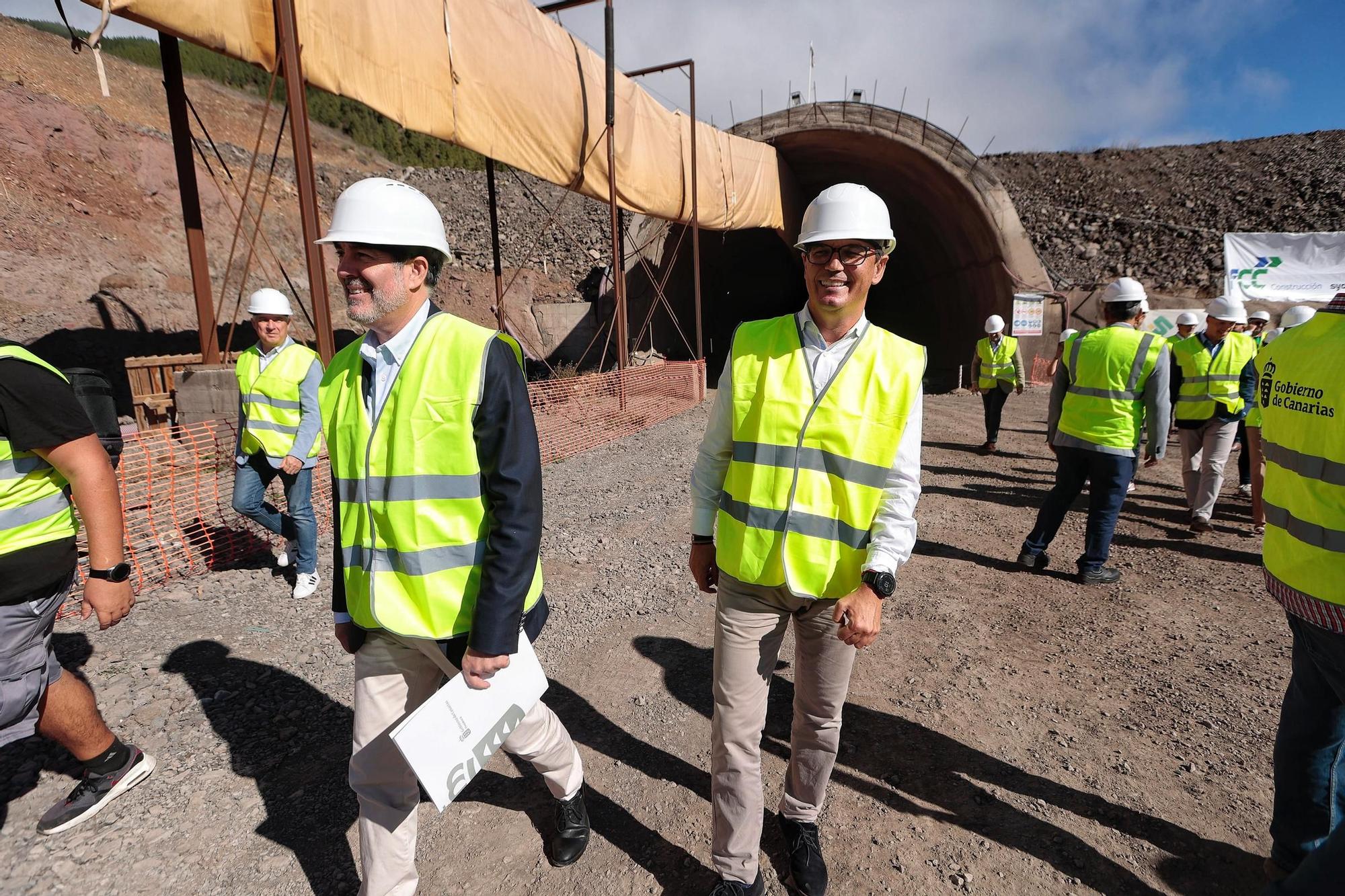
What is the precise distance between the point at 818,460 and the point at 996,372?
26.4 ft

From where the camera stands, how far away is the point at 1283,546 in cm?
193

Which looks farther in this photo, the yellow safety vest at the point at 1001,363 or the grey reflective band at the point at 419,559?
the yellow safety vest at the point at 1001,363

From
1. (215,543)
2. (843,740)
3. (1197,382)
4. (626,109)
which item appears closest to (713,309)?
(626,109)

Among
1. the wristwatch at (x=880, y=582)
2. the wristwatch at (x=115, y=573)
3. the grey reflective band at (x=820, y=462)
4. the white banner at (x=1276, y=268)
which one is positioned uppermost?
the white banner at (x=1276, y=268)

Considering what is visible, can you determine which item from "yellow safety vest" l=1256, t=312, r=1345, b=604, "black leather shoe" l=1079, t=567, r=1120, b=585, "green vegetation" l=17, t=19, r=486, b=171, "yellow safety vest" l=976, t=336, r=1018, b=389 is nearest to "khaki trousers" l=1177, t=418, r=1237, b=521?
"black leather shoe" l=1079, t=567, r=1120, b=585

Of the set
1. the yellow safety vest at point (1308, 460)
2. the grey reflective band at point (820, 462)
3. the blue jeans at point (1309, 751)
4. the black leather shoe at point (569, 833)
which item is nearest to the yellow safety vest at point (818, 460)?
the grey reflective band at point (820, 462)

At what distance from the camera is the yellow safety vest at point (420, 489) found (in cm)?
178

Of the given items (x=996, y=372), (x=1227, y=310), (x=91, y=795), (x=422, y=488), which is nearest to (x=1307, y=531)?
(x=422, y=488)

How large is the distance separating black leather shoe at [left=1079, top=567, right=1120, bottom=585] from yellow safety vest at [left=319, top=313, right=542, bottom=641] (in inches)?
186

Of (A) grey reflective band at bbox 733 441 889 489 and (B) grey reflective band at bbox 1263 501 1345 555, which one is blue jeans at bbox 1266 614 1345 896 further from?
(A) grey reflective band at bbox 733 441 889 489

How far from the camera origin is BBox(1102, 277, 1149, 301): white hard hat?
4523 mm

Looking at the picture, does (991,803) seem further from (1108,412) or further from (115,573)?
(115,573)

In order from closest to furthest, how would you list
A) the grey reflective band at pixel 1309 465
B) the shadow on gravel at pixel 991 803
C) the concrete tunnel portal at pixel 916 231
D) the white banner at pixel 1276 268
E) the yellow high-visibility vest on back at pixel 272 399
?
1. the grey reflective band at pixel 1309 465
2. the shadow on gravel at pixel 991 803
3. the yellow high-visibility vest on back at pixel 272 399
4. the concrete tunnel portal at pixel 916 231
5. the white banner at pixel 1276 268

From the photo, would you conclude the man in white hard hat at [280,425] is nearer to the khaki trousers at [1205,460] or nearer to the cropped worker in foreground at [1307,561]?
the cropped worker in foreground at [1307,561]
